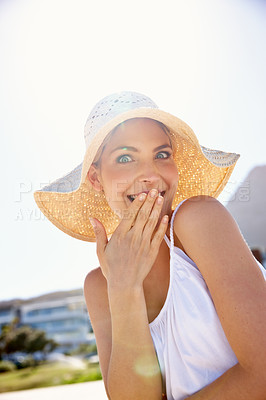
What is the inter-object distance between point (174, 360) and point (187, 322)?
0.73 feet

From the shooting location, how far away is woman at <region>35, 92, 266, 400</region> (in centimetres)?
151

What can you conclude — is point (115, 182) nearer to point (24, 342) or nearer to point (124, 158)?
point (124, 158)

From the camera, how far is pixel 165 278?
216cm

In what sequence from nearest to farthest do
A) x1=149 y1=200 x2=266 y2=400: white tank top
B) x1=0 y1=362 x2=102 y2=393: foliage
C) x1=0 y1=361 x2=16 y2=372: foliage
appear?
x1=149 y1=200 x2=266 y2=400: white tank top
x1=0 y1=362 x2=102 y2=393: foliage
x1=0 y1=361 x2=16 y2=372: foliage

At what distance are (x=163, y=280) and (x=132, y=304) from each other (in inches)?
15.3

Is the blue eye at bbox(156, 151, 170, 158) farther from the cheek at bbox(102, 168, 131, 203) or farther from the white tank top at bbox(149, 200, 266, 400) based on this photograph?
the white tank top at bbox(149, 200, 266, 400)

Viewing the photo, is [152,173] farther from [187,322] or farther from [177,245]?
[187,322]

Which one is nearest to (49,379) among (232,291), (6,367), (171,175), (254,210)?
(6,367)

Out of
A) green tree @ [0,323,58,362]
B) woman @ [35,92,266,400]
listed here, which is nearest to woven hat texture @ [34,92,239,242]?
woman @ [35,92,266,400]

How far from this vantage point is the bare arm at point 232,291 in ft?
4.72

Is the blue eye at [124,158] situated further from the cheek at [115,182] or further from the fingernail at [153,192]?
the fingernail at [153,192]

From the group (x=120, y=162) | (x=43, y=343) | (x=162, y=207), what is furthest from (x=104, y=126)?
(x=43, y=343)

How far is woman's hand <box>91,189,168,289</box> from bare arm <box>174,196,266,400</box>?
0.88 ft

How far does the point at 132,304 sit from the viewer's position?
183cm
